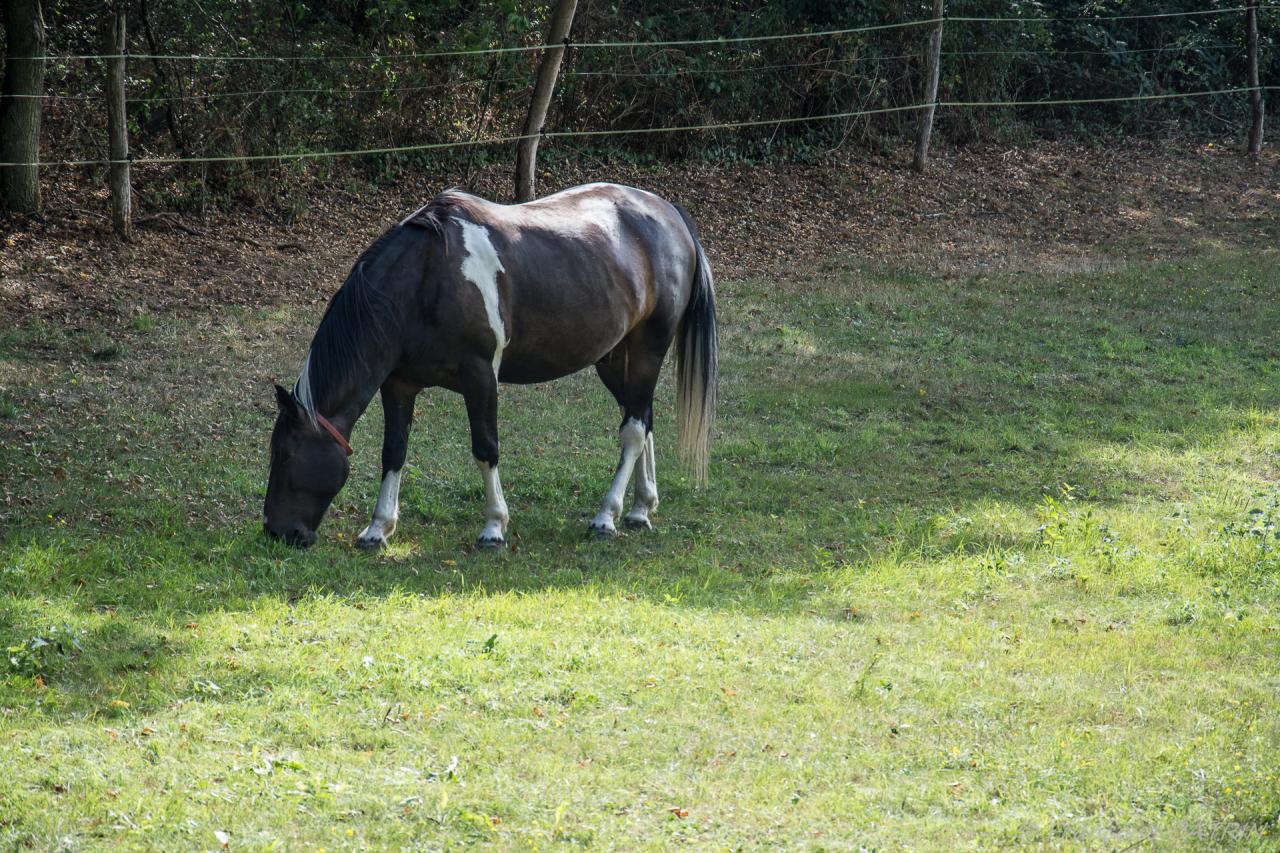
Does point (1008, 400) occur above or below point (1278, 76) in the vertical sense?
below

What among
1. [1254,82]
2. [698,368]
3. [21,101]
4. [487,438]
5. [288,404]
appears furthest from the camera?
[1254,82]

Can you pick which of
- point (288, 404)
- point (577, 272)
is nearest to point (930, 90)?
point (577, 272)

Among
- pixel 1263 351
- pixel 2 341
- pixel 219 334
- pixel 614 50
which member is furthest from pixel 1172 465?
pixel 614 50

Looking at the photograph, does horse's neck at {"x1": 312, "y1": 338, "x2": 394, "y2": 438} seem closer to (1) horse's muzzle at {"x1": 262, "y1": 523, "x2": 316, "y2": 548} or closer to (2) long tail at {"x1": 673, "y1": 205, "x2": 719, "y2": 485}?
(1) horse's muzzle at {"x1": 262, "y1": 523, "x2": 316, "y2": 548}

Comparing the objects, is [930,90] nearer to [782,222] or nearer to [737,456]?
[782,222]

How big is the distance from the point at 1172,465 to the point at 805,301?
530 centimetres

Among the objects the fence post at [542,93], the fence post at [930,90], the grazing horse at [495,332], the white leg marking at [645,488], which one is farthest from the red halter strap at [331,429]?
the fence post at [930,90]

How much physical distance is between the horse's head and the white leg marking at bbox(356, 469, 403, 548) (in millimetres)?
409

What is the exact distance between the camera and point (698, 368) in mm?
7977

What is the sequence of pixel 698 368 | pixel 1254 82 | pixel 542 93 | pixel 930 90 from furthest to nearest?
pixel 1254 82, pixel 930 90, pixel 542 93, pixel 698 368

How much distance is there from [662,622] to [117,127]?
9.10 meters

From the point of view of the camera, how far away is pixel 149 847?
11.5ft

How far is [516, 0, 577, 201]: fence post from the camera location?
505 inches

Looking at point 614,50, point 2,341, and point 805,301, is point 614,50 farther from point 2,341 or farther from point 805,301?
point 2,341
